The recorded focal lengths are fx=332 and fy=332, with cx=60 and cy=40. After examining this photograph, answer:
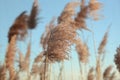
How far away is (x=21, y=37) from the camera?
24.8 feet

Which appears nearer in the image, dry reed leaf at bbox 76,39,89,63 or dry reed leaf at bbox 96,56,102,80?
dry reed leaf at bbox 96,56,102,80

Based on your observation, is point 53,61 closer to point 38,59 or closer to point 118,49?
point 38,59

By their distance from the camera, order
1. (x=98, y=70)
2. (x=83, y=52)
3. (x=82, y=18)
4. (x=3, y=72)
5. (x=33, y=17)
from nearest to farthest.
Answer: (x=3, y=72) < (x=98, y=70) < (x=33, y=17) < (x=82, y=18) < (x=83, y=52)

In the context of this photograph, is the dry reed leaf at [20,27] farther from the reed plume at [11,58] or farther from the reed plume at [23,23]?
the reed plume at [11,58]

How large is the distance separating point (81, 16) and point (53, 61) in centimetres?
206

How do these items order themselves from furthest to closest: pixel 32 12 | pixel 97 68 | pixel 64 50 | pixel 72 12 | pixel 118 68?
pixel 118 68
pixel 72 12
pixel 32 12
pixel 97 68
pixel 64 50

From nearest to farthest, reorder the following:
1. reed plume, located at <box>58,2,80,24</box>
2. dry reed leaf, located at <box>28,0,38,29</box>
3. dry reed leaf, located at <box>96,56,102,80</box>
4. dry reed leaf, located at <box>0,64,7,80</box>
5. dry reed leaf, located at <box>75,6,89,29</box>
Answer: dry reed leaf, located at <box>0,64,7,80</box> → dry reed leaf, located at <box>96,56,102,80</box> → dry reed leaf, located at <box>28,0,38,29</box> → reed plume, located at <box>58,2,80,24</box> → dry reed leaf, located at <box>75,6,89,29</box>

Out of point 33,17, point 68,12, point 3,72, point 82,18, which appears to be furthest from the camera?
point 82,18

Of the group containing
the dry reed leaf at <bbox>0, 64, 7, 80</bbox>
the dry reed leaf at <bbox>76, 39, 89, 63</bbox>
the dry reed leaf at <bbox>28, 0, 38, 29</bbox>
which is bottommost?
the dry reed leaf at <bbox>0, 64, 7, 80</bbox>

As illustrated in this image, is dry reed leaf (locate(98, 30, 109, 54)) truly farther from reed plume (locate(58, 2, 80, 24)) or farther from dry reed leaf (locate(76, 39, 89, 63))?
reed plume (locate(58, 2, 80, 24))

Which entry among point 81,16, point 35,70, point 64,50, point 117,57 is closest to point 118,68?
point 117,57

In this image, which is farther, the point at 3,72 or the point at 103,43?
the point at 103,43

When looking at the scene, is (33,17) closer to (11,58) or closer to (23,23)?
(23,23)

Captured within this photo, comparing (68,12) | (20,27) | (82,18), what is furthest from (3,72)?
(82,18)
